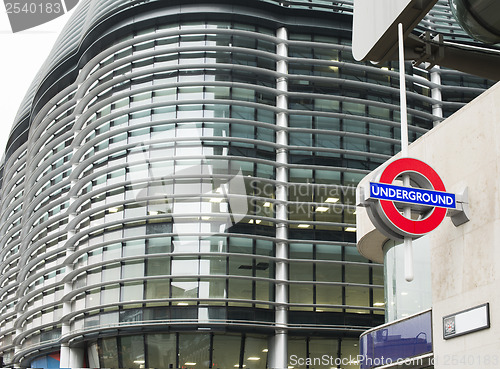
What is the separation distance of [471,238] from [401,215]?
175 cm

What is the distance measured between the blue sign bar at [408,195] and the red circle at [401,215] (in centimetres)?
9

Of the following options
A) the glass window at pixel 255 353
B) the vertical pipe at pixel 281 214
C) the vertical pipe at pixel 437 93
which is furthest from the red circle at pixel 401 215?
the vertical pipe at pixel 437 93

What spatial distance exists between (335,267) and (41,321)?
690 inches

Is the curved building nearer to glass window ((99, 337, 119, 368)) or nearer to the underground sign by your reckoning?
glass window ((99, 337, 119, 368))

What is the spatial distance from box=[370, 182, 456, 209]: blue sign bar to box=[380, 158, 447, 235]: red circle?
95 millimetres

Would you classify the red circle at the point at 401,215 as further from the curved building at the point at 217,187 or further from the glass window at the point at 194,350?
the glass window at the point at 194,350

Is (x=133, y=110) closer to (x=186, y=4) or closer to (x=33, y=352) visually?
(x=186, y=4)

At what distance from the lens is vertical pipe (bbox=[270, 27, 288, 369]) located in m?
35.4

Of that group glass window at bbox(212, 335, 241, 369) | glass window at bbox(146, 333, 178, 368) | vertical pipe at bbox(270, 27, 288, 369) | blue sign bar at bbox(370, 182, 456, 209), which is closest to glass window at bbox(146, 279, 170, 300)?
glass window at bbox(146, 333, 178, 368)

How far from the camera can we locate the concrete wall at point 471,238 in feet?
37.6

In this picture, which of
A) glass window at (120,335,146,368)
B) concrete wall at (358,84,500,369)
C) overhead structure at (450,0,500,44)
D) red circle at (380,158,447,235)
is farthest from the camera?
glass window at (120,335,146,368)

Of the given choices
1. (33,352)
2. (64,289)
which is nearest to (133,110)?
(64,289)

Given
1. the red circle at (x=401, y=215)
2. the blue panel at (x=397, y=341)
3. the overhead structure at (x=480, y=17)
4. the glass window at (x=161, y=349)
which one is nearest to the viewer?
the overhead structure at (x=480, y=17)

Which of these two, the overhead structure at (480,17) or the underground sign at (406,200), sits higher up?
the overhead structure at (480,17)
